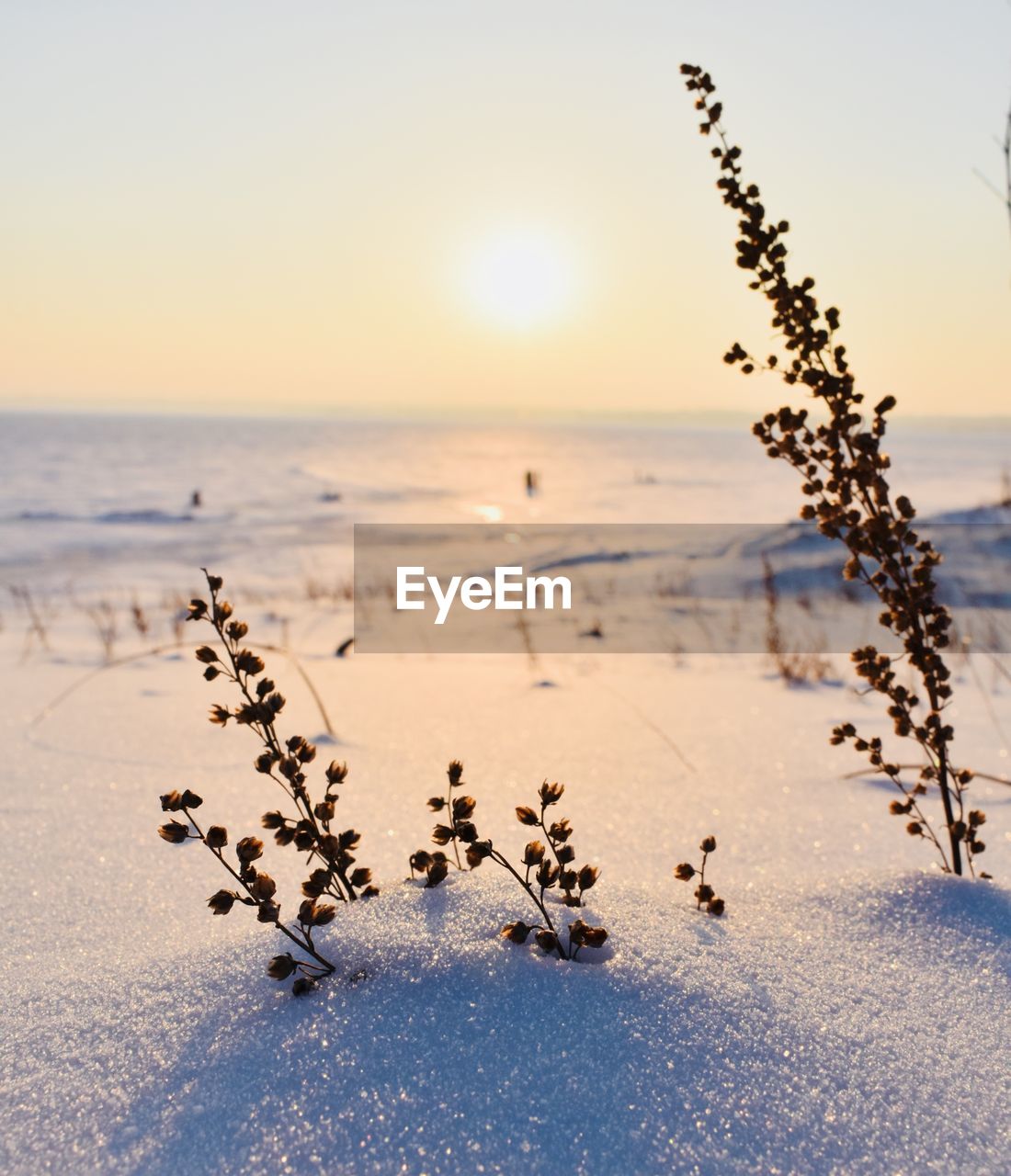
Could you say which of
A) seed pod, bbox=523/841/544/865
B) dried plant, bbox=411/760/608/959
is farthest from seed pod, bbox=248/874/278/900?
seed pod, bbox=523/841/544/865

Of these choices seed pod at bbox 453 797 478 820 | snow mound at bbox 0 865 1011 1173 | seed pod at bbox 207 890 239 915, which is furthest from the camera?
seed pod at bbox 453 797 478 820

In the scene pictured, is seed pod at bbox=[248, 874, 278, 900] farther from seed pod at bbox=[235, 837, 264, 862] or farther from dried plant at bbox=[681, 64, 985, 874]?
dried plant at bbox=[681, 64, 985, 874]

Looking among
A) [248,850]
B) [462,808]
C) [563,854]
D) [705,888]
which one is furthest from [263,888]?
[705,888]

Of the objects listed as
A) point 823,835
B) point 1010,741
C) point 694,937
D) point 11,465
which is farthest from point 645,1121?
point 11,465

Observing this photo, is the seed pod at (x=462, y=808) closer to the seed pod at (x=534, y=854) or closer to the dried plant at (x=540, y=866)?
the dried plant at (x=540, y=866)

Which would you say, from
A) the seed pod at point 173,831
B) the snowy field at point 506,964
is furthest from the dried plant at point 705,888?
the seed pod at point 173,831

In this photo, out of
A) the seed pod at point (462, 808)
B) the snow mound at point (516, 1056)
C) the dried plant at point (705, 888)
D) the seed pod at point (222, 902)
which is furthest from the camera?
the dried plant at point (705, 888)

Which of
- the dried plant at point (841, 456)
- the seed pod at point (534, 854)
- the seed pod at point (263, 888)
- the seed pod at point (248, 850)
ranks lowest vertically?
the seed pod at point (263, 888)

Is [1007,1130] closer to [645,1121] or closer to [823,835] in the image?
[645,1121]

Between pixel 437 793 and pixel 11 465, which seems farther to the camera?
pixel 11 465
